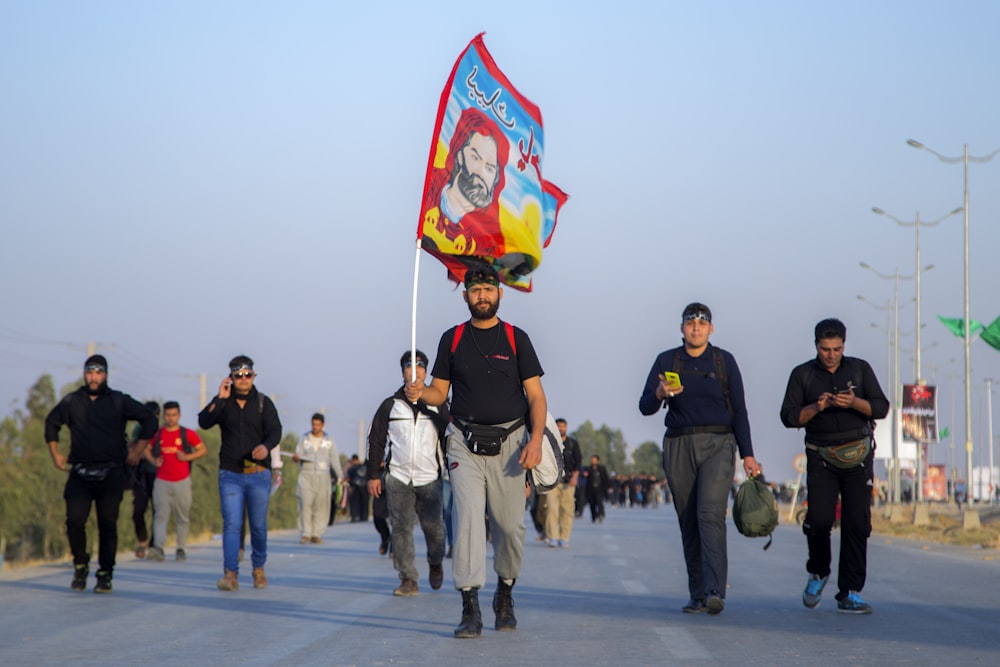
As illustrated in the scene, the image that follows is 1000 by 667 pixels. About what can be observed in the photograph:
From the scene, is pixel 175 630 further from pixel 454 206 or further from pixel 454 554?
pixel 454 206

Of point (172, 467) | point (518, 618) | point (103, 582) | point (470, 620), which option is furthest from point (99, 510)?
point (172, 467)

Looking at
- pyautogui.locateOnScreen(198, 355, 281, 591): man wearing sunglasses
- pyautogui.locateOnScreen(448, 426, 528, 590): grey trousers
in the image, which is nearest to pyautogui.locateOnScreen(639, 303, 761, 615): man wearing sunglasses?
pyautogui.locateOnScreen(448, 426, 528, 590): grey trousers

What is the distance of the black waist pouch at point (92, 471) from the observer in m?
13.3

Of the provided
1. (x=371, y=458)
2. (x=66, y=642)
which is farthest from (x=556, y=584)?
(x=66, y=642)

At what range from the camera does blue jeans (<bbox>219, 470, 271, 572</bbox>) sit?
13.6m

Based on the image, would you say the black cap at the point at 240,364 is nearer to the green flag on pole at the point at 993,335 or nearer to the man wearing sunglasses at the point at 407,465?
the man wearing sunglasses at the point at 407,465

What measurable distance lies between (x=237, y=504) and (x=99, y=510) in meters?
1.24

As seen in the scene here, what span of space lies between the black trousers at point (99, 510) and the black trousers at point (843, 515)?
618 centimetres

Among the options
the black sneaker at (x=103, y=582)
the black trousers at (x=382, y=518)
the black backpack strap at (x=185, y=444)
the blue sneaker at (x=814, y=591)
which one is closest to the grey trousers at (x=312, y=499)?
the black trousers at (x=382, y=518)

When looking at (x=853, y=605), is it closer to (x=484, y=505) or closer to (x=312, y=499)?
(x=484, y=505)

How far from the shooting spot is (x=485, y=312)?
31.0 ft

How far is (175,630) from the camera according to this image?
33.0ft

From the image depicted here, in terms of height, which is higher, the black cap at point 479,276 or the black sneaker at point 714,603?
the black cap at point 479,276

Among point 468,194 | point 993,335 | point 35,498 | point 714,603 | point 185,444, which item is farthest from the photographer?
point 35,498
